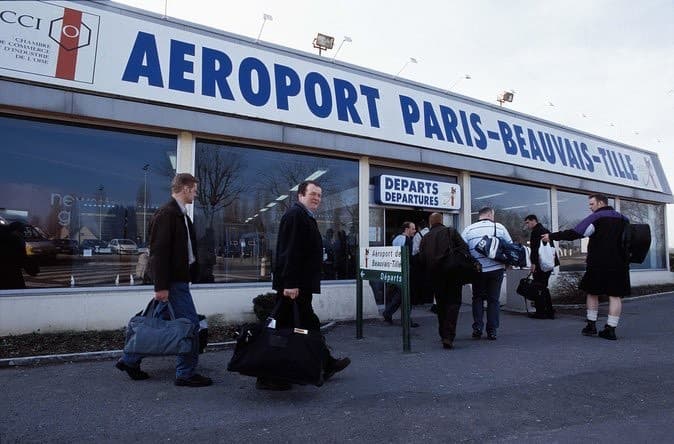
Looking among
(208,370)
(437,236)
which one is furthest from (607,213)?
(208,370)

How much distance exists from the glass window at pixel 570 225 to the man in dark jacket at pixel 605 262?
19.8 feet

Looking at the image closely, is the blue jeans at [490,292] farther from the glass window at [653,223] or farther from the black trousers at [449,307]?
the glass window at [653,223]

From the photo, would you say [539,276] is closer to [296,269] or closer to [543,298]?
[543,298]

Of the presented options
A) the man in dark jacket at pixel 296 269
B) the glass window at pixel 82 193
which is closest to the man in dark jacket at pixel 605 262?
the man in dark jacket at pixel 296 269

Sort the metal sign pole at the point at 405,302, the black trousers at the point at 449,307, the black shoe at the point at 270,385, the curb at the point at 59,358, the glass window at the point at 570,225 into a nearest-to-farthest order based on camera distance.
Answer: the black shoe at the point at 270,385, the curb at the point at 59,358, the metal sign pole at the point at 405,302, the black trousers at the point at 449,307, the glass window at the point at 570,225

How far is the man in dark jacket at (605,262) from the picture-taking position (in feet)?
20.6

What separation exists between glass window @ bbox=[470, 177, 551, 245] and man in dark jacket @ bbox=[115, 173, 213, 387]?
7450mm

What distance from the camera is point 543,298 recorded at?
8.22 meters

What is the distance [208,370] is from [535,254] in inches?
241

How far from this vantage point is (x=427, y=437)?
123 inches

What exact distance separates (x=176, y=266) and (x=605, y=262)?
5.59m

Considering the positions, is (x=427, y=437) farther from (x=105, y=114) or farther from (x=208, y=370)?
(x=105, y=114)

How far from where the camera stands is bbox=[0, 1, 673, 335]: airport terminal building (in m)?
6.14

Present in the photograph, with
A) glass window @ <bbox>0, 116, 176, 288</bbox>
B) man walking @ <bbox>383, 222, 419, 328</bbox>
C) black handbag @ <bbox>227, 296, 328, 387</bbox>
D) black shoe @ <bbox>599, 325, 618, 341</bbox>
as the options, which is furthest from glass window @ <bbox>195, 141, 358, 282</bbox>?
black shoe @ <bbox>599, 325, 618, 341</bbox>
